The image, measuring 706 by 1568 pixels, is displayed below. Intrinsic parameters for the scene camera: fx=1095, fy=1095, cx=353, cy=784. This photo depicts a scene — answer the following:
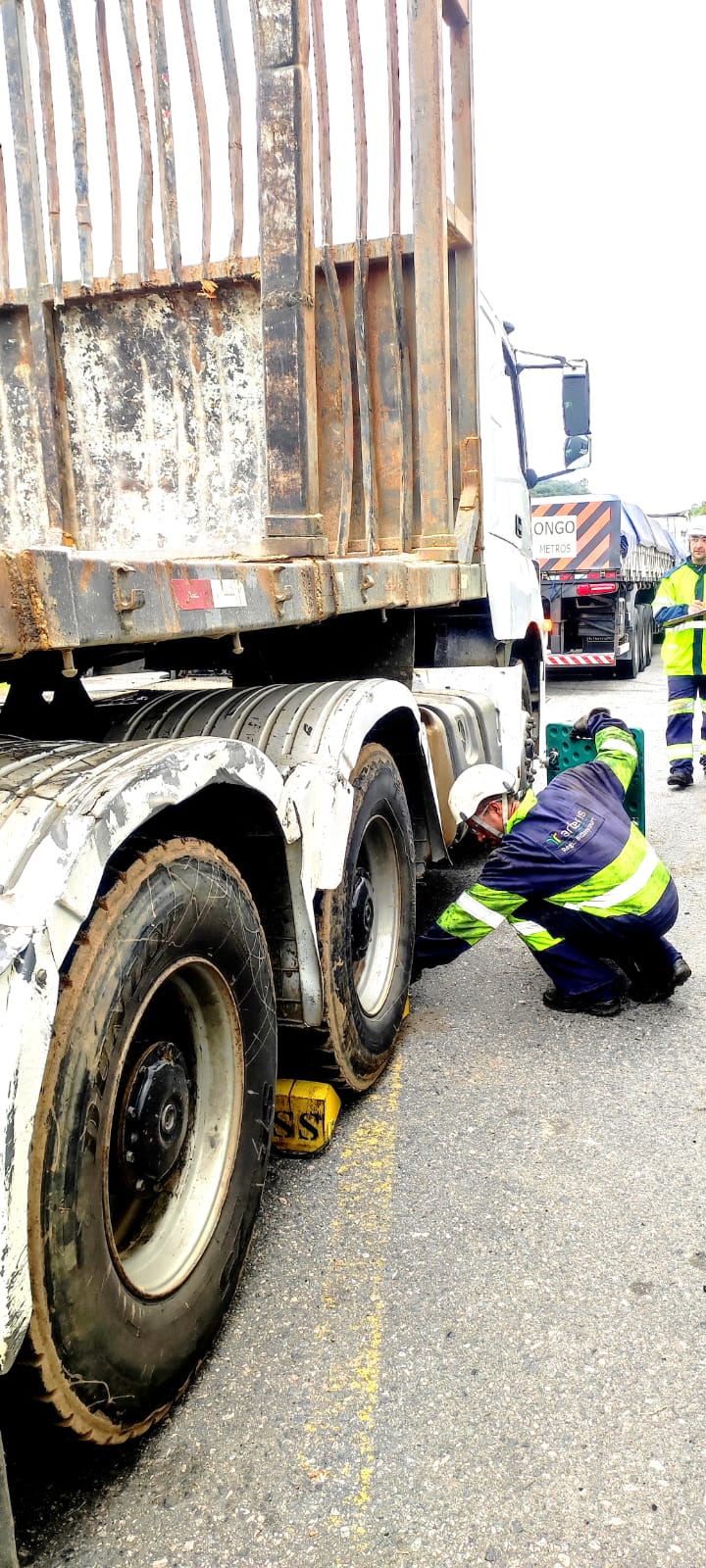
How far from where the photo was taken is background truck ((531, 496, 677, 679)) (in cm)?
1282

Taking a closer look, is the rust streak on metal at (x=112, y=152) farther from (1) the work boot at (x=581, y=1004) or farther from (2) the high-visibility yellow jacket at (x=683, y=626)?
(2) the high-visibility yellow jacket at (x=683, y=626)

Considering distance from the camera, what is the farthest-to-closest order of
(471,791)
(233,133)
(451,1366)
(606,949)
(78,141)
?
(471,791) < (606,949) < (78,141) < (233,133) < (451,1366)

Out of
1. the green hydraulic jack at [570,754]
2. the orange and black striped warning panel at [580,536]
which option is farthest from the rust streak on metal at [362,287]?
the orange and black striped warning panel at [580,536]

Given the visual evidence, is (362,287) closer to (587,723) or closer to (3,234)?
(3,234)

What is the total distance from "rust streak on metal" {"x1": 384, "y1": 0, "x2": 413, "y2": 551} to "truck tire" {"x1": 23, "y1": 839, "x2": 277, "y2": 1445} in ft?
6.18

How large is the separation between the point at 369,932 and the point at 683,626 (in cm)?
485

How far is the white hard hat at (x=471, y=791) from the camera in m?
3.93

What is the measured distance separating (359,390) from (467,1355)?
8.92ft

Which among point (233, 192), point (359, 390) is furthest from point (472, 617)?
point (233, 192)

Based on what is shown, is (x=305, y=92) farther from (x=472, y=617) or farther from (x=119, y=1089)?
(x=472, y=617)

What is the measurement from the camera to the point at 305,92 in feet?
8.71

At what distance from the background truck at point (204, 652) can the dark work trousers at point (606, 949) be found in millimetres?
504

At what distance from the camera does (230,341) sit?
3129 millimetres

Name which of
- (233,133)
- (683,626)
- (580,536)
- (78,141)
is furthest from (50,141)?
(580,536)
